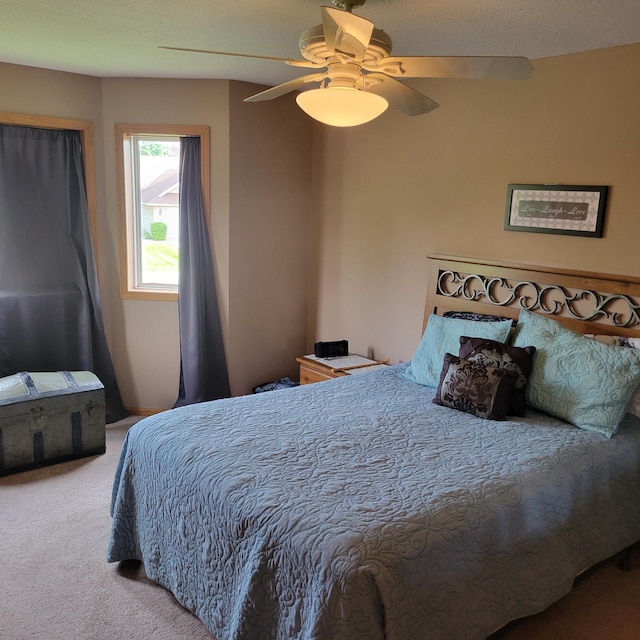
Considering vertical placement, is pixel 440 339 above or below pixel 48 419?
above

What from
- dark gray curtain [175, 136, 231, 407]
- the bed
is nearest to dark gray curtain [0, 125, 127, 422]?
dark gray curtain [175, 136, 231, 407]

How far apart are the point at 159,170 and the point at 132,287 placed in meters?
0.86

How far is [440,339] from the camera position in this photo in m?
3.17

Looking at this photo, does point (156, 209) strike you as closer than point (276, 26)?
No

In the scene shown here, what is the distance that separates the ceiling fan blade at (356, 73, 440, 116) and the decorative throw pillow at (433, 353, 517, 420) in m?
1.19

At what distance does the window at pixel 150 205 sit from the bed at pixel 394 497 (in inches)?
72.6

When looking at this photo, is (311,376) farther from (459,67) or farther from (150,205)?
(459,67)

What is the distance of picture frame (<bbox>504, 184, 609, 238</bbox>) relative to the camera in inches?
115

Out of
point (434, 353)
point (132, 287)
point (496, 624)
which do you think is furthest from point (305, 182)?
point (496, 624)

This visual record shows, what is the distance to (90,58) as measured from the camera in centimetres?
340

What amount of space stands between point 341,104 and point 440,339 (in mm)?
1587

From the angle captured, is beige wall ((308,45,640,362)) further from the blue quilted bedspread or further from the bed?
the blue quilted bedspread

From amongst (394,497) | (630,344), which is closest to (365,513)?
(394,497)

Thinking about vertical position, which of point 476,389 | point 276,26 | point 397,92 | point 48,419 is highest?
point 276,26
